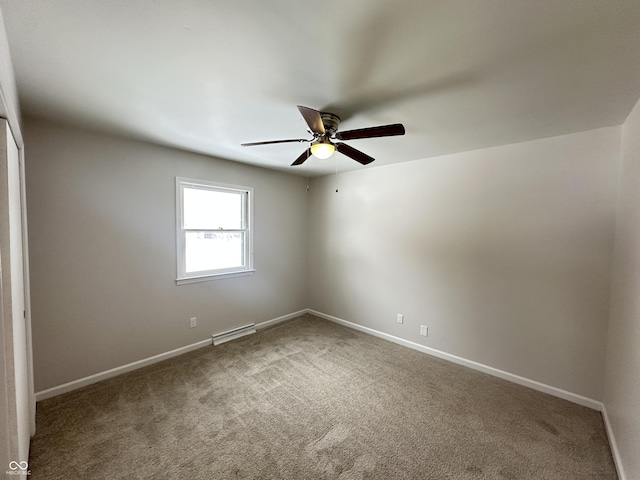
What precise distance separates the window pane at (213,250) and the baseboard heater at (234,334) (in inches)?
34.9

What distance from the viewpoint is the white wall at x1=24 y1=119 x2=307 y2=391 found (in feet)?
7.41

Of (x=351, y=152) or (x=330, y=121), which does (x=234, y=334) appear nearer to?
(x=351, y=152)

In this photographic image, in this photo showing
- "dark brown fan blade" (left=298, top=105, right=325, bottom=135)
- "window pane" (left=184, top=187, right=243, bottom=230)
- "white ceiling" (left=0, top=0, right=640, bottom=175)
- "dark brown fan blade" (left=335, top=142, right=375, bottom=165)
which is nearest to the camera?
"white ceiling" (left=0, top=0, right=640, bottom=175)

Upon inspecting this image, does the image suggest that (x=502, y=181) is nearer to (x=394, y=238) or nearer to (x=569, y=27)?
(x=394, y=238)

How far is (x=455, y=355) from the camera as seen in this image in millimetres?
3029

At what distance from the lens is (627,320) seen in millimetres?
1729

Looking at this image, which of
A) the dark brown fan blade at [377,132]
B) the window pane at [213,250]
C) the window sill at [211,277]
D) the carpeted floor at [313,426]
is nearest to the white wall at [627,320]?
the carpeted floor at [313,426]

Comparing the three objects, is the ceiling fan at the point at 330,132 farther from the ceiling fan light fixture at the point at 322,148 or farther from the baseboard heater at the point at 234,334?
the baseboard heater at the point at 234,334

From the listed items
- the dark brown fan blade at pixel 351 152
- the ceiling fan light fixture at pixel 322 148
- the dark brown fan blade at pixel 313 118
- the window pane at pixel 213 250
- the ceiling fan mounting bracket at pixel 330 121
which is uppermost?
the ceiling fan mounting bracket at pixel 330 121

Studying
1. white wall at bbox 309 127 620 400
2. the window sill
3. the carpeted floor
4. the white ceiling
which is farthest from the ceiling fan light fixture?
the window sill

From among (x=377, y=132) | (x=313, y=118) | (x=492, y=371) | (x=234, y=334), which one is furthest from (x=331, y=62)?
(x=234, y=334)

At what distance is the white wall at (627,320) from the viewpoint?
5.02ft

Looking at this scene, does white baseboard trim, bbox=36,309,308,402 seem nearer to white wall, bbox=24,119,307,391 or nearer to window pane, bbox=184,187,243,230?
white wall, bbox=24,119,307,391

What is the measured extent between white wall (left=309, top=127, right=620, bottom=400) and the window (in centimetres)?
161
